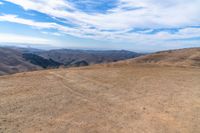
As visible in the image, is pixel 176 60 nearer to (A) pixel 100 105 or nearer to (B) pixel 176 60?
(B) pixel 176 60

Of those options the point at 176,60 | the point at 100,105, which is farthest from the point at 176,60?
the point at 100,105

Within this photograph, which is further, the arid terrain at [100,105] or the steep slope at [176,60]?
the steep slope at [176,60]

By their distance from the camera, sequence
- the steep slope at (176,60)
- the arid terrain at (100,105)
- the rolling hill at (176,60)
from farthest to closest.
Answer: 1. the rolling hill at (176,60)
2. the steep slope at (176,60)
3. the arid terrain at (100,105)

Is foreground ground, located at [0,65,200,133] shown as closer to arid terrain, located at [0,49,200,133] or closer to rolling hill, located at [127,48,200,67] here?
arid terrain, located at [0,49,200,133]

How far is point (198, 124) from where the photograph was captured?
10.4m

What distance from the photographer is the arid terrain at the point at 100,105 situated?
32.3 feet

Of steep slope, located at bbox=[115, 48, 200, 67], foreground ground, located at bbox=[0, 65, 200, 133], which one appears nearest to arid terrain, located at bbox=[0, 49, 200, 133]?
foreground ground, located at bbox=[0, 65, 200, 133]

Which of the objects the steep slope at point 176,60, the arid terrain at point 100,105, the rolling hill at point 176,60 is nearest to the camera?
the arid terrain at point 100,105

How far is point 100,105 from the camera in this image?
12.8 metres

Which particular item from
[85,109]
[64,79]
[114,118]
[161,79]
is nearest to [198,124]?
[114,118]

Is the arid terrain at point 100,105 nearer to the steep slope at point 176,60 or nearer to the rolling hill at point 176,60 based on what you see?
the steep slope at point 176,60

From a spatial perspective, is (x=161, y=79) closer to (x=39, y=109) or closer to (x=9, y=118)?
(x=39, y=109)

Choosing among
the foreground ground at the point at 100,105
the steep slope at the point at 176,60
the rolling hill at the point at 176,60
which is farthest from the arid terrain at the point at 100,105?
the rolling hill at the point at 176,60

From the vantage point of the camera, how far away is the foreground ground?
32.3ft
